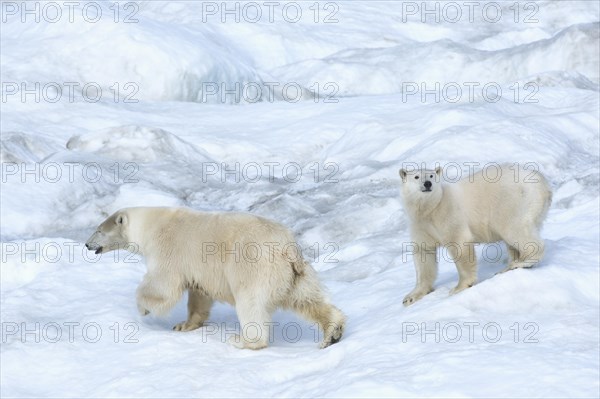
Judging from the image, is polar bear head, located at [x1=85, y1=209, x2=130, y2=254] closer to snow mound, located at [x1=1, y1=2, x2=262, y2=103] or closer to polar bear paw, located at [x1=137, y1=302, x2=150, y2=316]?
polar bear paw, located at [x1=137, y1=302, x2=150, y2=316]

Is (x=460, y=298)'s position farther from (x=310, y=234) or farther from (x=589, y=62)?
(x=589, y=62)

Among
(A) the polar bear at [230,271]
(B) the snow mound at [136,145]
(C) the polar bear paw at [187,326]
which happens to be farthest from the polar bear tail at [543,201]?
(B) the snow mound at [136,145]

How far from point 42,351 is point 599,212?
5.06 metres

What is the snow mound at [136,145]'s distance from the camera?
43.3 ft

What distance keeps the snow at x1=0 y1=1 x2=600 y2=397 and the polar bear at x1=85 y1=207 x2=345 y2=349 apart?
20 centimetres

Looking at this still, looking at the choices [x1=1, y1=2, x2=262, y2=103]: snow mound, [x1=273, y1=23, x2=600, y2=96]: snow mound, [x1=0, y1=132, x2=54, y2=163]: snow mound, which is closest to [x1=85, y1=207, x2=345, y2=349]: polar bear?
[x1=0, y1=132, x2=54, y2=163]: snow mound

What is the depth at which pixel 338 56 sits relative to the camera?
71.8ft

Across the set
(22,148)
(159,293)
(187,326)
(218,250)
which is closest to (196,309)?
(187,326)

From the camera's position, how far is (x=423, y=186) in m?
6.44

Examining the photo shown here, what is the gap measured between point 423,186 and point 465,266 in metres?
0.60

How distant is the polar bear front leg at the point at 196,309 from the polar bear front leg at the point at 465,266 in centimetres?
171

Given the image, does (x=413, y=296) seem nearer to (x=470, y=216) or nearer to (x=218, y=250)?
(x=470, y=216)

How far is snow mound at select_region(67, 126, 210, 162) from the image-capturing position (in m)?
13.2

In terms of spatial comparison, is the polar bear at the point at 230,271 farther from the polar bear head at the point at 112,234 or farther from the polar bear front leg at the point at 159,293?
the polar bear head at the point at 112,234
